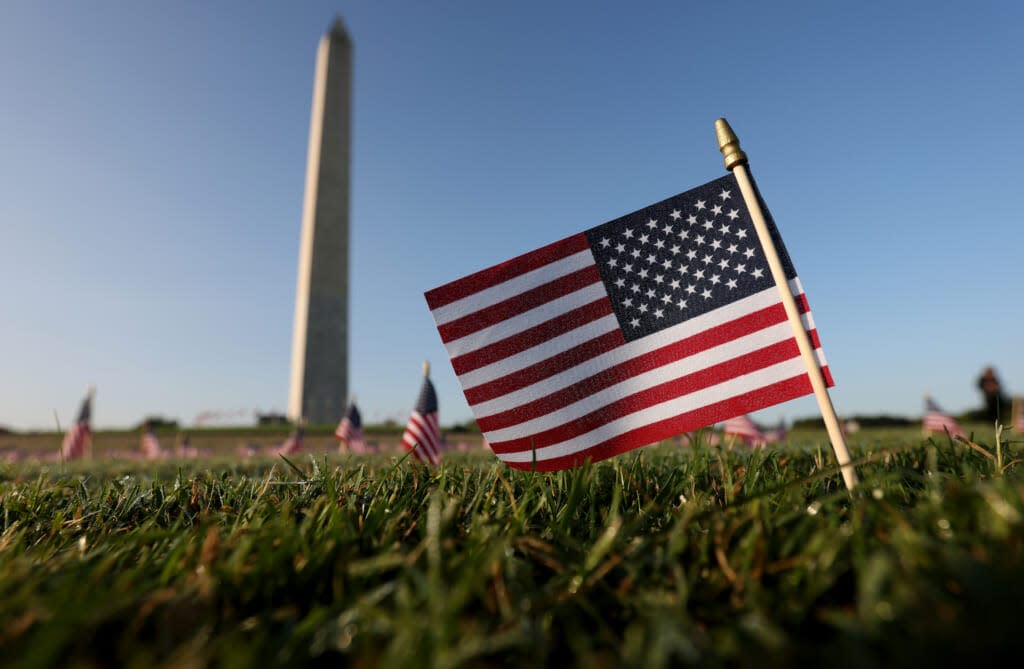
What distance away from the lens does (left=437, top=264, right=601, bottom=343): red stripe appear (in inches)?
131

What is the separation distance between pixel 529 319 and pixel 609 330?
45 cm

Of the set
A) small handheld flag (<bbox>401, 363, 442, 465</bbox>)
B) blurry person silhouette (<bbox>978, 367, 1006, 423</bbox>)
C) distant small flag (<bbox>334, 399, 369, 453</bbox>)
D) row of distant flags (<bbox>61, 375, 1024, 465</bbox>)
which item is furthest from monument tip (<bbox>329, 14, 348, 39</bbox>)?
blurry person silhouette (<bbox>978, 367, 1006, 423</bbox>)

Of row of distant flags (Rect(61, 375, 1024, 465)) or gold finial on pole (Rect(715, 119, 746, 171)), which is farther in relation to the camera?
row of distant flags (Rect(61, 375, 1024, 465))

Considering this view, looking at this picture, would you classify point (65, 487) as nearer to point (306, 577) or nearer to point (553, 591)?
point (306, 577)

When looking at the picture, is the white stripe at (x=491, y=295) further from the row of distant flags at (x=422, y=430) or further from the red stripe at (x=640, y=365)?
the row of distant flags at (x=422, y=430)

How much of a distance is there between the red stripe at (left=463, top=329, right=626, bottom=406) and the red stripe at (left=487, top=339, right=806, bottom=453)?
0.28m

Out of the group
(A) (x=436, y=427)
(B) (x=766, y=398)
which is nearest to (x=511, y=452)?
(B) (x=766, y=398)

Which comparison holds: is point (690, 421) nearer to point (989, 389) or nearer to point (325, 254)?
point (325, 254)

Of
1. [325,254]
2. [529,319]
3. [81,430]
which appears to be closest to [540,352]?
[529,319]

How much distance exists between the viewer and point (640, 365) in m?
3.22

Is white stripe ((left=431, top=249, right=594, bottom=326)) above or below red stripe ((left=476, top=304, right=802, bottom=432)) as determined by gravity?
above

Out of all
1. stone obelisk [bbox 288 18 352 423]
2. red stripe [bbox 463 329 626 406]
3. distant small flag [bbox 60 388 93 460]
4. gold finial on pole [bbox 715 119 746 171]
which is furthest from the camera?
stone obelisk [bbox 288 18 352 423]

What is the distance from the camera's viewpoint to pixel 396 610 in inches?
56.8

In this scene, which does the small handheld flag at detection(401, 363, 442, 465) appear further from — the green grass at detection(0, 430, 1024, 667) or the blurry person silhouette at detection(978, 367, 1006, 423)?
the blurry person silhouette at detection(978, 367, 1006, 423)
